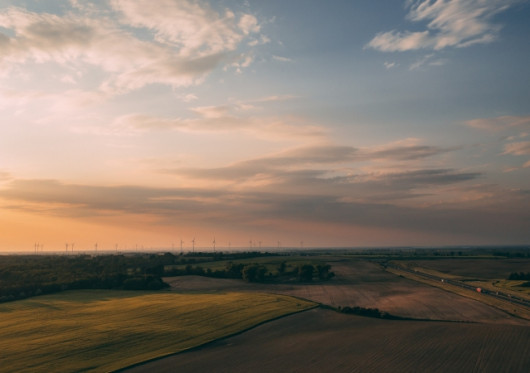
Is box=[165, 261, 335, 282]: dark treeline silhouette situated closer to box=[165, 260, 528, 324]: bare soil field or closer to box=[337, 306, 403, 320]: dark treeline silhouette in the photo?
box=[165, 260, 528, 324]: bare soil field

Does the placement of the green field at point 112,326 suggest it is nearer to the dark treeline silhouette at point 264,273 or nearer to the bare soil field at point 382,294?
the bare soil field at point 382,294

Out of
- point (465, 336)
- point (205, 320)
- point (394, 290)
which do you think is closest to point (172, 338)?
point (205, 320)

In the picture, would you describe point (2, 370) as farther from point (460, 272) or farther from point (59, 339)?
point (460, 272)

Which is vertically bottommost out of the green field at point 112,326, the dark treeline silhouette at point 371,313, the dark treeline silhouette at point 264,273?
the dark treeline silhouette at point 371,313

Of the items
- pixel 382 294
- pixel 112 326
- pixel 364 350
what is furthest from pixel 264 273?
pixel 364 350

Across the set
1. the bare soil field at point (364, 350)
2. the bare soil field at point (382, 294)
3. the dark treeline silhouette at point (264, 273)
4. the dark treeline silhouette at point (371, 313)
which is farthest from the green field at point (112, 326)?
the dark treeline silhouette at point (264, 273)
